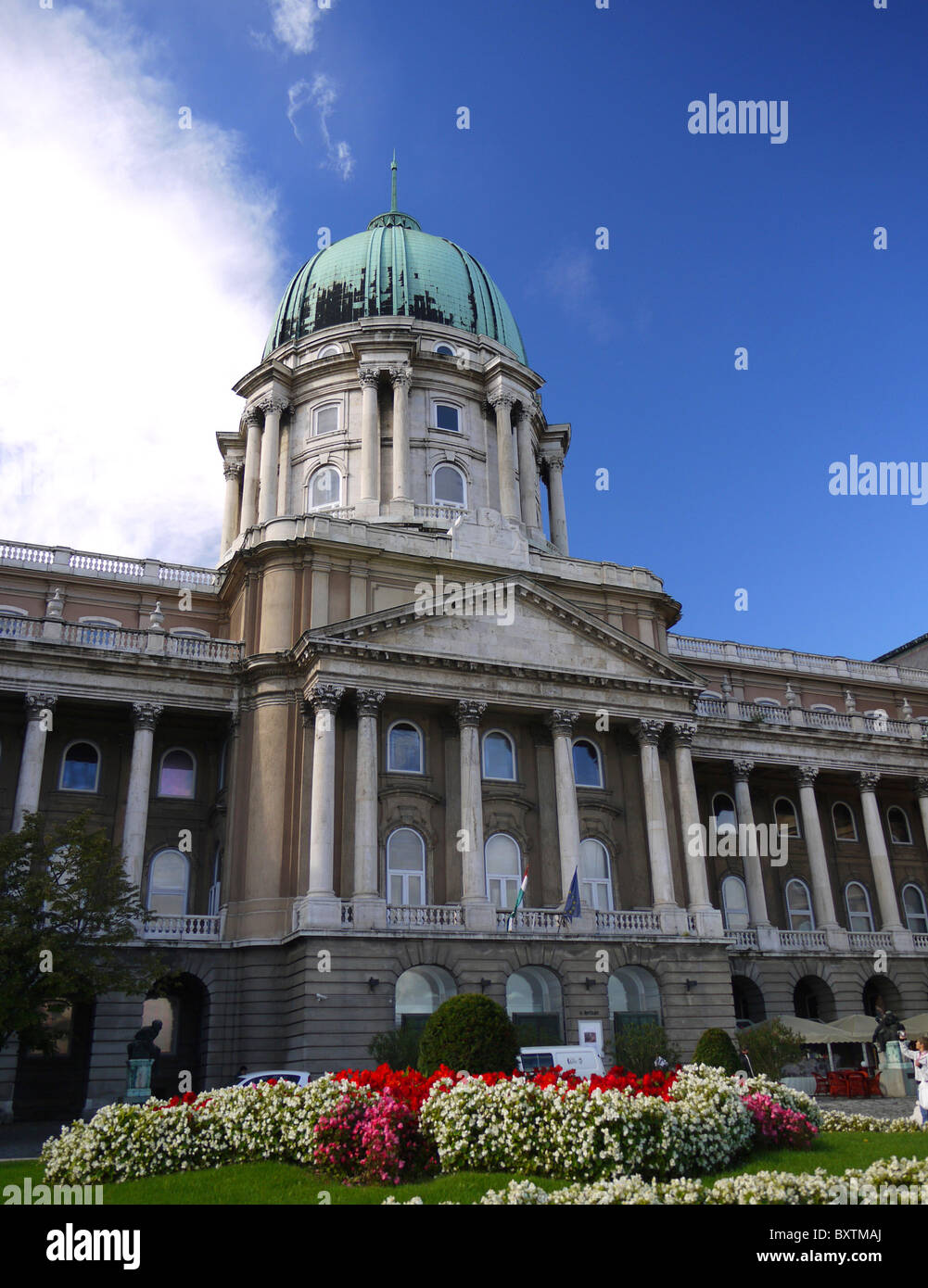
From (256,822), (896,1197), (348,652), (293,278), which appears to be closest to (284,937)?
(256,822)

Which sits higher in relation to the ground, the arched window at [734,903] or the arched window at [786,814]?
the arched window at [786,814]

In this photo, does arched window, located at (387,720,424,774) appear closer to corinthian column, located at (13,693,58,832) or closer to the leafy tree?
the leafy tree

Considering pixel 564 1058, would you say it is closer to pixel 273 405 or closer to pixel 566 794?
pixel 566 794

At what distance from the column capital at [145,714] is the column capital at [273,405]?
915 inches

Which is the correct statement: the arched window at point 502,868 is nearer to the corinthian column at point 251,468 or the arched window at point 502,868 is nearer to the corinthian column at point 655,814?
the corinthian column at point 655,814

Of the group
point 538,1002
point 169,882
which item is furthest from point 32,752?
point 538,1002

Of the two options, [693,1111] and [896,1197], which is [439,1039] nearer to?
[693,1111]

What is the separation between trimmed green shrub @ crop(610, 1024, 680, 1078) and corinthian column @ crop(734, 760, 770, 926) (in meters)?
12.3

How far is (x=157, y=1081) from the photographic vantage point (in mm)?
36938

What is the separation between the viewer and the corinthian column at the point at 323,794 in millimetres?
34875

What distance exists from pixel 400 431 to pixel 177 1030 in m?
29.9

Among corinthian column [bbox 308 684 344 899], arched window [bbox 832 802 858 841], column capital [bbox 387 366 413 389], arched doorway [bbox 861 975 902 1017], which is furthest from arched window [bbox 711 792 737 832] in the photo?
column capital [bbox 387 366 413 389]

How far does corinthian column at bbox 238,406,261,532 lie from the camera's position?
55469mm

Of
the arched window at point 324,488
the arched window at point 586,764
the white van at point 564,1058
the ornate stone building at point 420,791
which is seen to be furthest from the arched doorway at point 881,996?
the arched window at point 324,488
